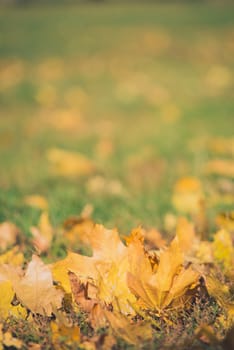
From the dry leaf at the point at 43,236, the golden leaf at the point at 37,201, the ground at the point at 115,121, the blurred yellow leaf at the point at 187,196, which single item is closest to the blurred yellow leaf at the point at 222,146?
the ground at the point at 115,121

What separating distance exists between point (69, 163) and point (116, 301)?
1.87m

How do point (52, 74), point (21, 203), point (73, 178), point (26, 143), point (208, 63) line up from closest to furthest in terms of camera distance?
point (21, 203)
point (73, 178)
point (26, 143)
point (52, 74)
point (208, 63)

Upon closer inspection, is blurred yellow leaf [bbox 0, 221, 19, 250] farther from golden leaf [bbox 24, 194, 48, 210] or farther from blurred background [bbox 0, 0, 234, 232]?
golden leaf [bbox 24, 194, 48, 210]

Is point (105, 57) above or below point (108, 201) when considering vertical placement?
below

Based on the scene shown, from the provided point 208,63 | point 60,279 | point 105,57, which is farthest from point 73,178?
point 105,57

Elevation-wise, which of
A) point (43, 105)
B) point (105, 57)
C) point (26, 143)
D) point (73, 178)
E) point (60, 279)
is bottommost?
point (105, 57)

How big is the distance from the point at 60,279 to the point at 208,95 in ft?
13.3

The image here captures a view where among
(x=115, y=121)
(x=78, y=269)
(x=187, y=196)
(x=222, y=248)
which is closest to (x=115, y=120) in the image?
(x=115, y=121)

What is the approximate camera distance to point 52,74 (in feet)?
20.5

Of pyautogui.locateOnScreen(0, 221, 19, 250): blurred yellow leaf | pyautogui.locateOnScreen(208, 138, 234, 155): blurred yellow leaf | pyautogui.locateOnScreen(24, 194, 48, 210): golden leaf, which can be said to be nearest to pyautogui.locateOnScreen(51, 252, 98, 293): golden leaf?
pyautogui.locateOnScreen(0, 221, 19, 250): blurred yellow leaf

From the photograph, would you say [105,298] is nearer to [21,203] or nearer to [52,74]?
[21,203]

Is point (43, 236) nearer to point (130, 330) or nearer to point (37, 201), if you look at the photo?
point (37, 201)

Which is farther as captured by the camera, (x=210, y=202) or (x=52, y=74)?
(x=52, y=74)

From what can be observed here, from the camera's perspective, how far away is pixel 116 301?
3.60 feet
